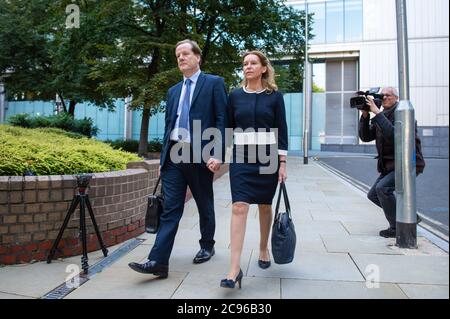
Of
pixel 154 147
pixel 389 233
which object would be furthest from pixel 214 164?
pixel 154 147

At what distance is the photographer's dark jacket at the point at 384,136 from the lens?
4848 mm

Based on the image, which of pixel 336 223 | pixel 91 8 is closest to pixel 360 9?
pixel 91 8

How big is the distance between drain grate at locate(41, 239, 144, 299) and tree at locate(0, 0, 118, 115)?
1096cm

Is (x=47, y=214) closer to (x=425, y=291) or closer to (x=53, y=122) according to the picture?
(x=425, y=291)

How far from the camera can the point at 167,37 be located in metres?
→ 13.3

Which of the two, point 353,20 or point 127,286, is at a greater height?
point 353,20

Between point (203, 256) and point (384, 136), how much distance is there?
267cm

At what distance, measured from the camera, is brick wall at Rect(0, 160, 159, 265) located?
3.86 meters

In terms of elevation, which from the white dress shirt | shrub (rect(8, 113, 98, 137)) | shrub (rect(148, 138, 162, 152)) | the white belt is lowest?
the white belt

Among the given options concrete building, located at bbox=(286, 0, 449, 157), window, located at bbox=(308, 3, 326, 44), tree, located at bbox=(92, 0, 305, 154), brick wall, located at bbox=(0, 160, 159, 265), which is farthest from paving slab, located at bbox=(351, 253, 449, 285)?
window, located at bbox=(308, 3, 326, 44)

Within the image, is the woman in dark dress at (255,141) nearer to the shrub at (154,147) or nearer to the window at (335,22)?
the shrub at (154,147)

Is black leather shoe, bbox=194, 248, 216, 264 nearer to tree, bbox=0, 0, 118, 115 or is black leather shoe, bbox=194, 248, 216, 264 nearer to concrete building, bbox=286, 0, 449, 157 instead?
tree, bbox=0, 0, 118, 115

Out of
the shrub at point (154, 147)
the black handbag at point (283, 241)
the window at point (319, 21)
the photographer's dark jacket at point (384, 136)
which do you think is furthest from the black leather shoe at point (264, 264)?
the window at point (319, 21)

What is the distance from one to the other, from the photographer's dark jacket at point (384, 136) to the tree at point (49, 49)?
36.9ft
